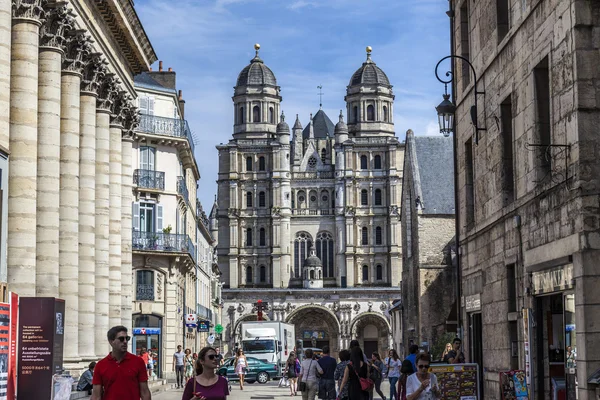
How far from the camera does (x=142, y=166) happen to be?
48562 millimetres

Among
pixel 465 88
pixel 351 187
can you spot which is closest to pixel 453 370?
pixel 465 88

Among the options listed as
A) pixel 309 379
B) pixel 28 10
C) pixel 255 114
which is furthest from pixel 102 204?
pixel 255 114

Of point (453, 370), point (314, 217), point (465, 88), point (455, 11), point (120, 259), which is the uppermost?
point (314, 217)

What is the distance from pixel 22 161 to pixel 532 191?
28.7 feet

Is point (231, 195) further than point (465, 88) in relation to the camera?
Yes

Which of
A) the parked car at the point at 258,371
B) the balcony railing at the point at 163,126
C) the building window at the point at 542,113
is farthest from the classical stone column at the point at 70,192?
the parked car at the point at 258,371

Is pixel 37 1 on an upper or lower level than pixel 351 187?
lower

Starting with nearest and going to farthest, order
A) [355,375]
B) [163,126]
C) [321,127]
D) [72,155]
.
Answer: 1. [355,375]
2. [72,155]
3. [163,126]
4. [321,127]

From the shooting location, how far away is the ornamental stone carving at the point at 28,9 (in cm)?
1973

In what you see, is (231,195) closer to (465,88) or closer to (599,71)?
(465,88)

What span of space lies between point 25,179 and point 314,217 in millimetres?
111386

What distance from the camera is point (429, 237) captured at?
52031 mm

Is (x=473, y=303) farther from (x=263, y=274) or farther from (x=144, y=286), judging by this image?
(x=263, y=274)

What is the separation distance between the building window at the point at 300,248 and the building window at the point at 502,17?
11231 cm
